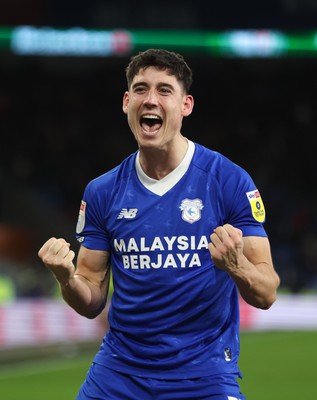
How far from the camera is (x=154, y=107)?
4.52m

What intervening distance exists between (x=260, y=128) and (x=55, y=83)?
16.1ft

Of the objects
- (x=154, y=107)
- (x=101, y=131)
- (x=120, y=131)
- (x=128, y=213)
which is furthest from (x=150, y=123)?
(x=101, y=131)

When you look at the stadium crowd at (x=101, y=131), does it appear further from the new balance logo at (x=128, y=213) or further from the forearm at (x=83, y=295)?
the new balance logo at (x=128, y=213)

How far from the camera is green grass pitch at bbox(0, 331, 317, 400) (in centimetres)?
1148

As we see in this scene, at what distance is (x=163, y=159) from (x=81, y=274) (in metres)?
0.64

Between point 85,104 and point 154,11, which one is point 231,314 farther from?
point 85,104

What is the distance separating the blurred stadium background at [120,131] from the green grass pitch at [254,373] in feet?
0.18

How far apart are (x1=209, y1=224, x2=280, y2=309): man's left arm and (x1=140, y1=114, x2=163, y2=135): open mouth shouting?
1.97ft

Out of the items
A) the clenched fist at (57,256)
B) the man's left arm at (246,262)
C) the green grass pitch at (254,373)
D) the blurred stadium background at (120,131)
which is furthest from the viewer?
the blurred stadium background at (120,131)

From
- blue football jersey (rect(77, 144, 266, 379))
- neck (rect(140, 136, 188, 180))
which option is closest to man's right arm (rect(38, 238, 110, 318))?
blue football jersey (rect(77, 144, 266, 379))

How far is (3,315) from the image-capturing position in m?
17.2

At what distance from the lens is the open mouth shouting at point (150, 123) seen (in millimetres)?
4535

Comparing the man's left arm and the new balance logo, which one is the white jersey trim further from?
the man's left arm

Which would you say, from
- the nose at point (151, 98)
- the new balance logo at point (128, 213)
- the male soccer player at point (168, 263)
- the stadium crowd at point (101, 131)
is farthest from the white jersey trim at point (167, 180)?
the stadium crowd at point (101, 131)
